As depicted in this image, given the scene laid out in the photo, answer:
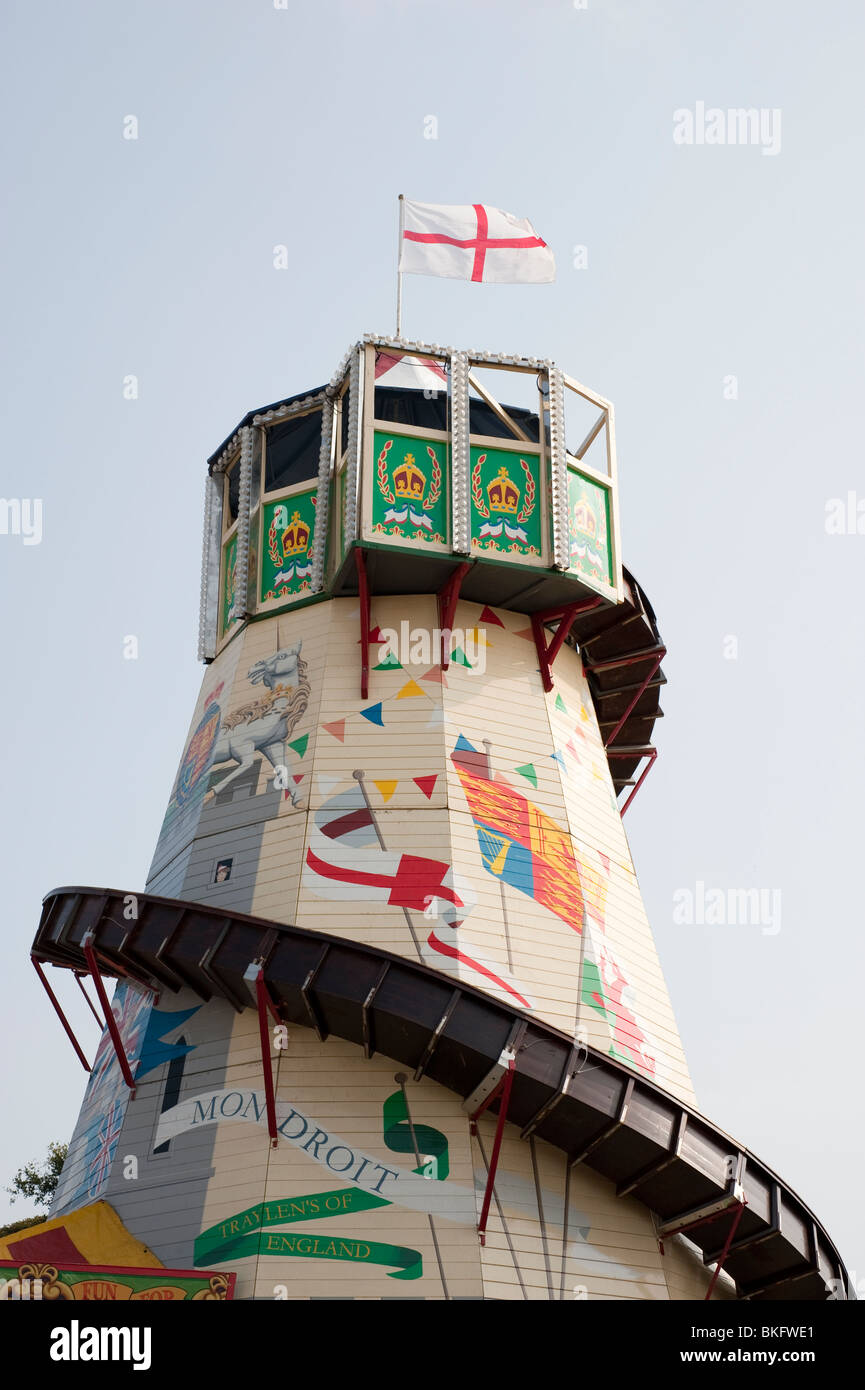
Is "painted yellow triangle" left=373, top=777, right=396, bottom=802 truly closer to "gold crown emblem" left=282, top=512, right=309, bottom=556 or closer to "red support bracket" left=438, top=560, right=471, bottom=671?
"red support bracket" left=438, top=560, right=471, bottom=671

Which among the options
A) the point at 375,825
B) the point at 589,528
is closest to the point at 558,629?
the point at 589,528

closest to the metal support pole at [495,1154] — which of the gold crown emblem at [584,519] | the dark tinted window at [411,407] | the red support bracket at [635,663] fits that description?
the gold crown emblem at [584,519]

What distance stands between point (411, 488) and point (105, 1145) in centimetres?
1276

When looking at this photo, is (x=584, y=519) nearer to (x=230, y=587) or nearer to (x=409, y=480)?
(x=409, y=480)

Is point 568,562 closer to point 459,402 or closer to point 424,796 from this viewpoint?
point 459,402

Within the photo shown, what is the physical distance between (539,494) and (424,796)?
263 inches

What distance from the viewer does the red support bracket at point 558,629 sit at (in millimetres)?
28641

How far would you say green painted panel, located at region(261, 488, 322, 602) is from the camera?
28609mm

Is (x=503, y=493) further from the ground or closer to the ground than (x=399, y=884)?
further from the ground

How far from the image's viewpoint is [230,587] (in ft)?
99.7

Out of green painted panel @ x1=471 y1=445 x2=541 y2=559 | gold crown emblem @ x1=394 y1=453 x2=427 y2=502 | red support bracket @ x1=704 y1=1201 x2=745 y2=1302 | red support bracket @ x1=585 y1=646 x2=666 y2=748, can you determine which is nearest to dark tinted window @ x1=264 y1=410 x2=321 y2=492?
gold crown emblem @ x1=394 y1=453 x2=427 y2=502

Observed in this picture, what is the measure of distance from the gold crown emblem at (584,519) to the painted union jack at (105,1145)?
13698mm
